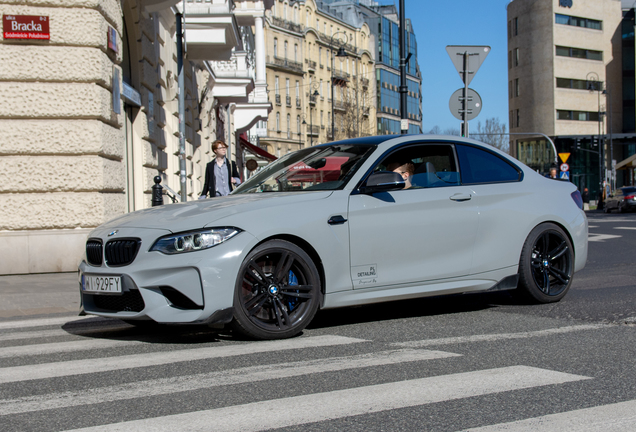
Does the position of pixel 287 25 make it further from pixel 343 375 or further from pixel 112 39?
pixel 343 375

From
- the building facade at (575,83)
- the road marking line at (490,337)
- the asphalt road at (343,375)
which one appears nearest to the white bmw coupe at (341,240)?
the asphalt road at (343,375)

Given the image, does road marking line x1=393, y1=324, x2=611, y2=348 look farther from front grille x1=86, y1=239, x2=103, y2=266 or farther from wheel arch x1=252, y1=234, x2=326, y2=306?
front grille x1=86, y1=239, x2=103, y2=266

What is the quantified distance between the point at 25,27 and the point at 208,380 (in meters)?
8.58

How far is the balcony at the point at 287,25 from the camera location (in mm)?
86231

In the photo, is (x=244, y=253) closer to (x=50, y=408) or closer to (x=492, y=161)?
(x=50, y=408)

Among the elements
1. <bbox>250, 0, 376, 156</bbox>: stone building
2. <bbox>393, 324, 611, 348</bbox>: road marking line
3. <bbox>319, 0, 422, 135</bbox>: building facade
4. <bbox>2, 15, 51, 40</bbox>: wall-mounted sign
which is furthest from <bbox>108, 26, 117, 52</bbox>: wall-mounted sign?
<bbox>319, 0, 422, 135</bbox>: building facade

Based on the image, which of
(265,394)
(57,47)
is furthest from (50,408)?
(57,47)

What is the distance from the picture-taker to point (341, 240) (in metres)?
5.86

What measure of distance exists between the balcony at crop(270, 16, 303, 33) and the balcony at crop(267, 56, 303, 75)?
352 centimetres

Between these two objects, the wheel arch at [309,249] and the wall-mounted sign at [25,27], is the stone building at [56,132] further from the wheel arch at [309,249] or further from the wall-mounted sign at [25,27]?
the wheel arch at [309,249]

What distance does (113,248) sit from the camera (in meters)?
5.59

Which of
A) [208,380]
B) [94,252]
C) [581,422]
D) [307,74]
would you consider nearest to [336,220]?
[94,252]

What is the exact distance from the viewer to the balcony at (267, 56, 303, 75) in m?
86.0

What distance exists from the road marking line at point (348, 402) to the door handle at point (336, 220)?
177 centimetres
